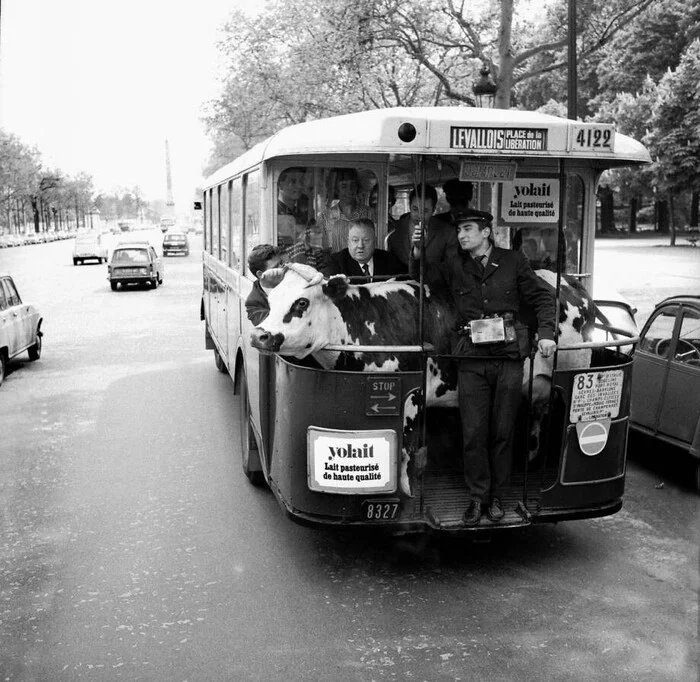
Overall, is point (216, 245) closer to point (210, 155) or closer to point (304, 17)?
point (304, 17)

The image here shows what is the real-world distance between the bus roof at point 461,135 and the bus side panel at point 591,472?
1396mm

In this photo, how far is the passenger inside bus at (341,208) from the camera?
7.12 meters

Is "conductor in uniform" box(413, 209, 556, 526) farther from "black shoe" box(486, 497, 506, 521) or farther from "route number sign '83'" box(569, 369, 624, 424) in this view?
"route number sign '83'" box(569, 369, 624, 424)

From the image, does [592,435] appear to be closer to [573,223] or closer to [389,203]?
[573,223]

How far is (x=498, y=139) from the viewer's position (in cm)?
527

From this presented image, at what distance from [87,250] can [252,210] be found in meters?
41.6

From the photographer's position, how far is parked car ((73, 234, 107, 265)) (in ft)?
154

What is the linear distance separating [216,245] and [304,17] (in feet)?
78.1

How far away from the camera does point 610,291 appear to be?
43.6 feet

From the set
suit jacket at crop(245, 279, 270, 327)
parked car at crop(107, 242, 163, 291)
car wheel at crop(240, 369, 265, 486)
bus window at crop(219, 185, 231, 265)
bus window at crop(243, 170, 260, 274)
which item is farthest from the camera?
parked car at crop(107, 242, 163, 291)

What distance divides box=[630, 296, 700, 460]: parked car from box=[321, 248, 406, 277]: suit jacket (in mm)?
2668

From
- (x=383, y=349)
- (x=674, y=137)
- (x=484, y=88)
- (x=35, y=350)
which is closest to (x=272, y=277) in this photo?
(x=383, y=349)

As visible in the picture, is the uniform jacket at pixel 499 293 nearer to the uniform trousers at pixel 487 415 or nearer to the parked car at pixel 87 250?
the uniform trousers at pixel 487 415

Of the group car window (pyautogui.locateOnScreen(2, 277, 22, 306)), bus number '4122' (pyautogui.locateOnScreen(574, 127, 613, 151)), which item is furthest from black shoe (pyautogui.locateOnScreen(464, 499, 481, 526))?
car window (pyautogui.locateOnScreen(2, 277, 22, 306))
